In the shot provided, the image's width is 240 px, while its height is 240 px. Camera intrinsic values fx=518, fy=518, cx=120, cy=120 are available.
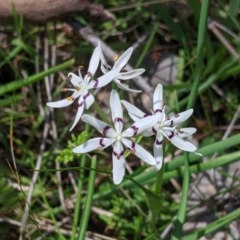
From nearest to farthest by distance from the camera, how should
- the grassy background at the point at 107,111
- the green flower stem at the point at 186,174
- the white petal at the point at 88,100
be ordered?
the white petal at the point at 88,100 < the green flower stem at the point at 186,174 < the grassy background at the point at 107,111

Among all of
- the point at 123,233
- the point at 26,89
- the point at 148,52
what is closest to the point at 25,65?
the point at 26,89

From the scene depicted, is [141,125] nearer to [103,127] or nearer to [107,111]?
[103,127]

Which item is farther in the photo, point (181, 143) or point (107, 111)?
point (107, 111)

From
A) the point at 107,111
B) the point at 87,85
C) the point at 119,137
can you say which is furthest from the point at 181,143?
the point at 107,111

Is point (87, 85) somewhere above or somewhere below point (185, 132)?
above

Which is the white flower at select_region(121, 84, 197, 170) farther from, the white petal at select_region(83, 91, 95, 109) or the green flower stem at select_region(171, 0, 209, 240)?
the green flower stem at select_region(171, 0, 209, 240)

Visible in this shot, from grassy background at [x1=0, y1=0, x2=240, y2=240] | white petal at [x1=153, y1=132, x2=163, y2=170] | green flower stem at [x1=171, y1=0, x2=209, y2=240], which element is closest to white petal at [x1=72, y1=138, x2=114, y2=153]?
white petal at [x1=153, y1=132, x2=163, y2=170]

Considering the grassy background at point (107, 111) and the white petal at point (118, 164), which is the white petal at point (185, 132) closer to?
the white petal at point (118, 164)

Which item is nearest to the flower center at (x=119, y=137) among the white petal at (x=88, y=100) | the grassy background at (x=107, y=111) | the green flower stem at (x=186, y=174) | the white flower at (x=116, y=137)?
the white flower at (x=116, y=137)
